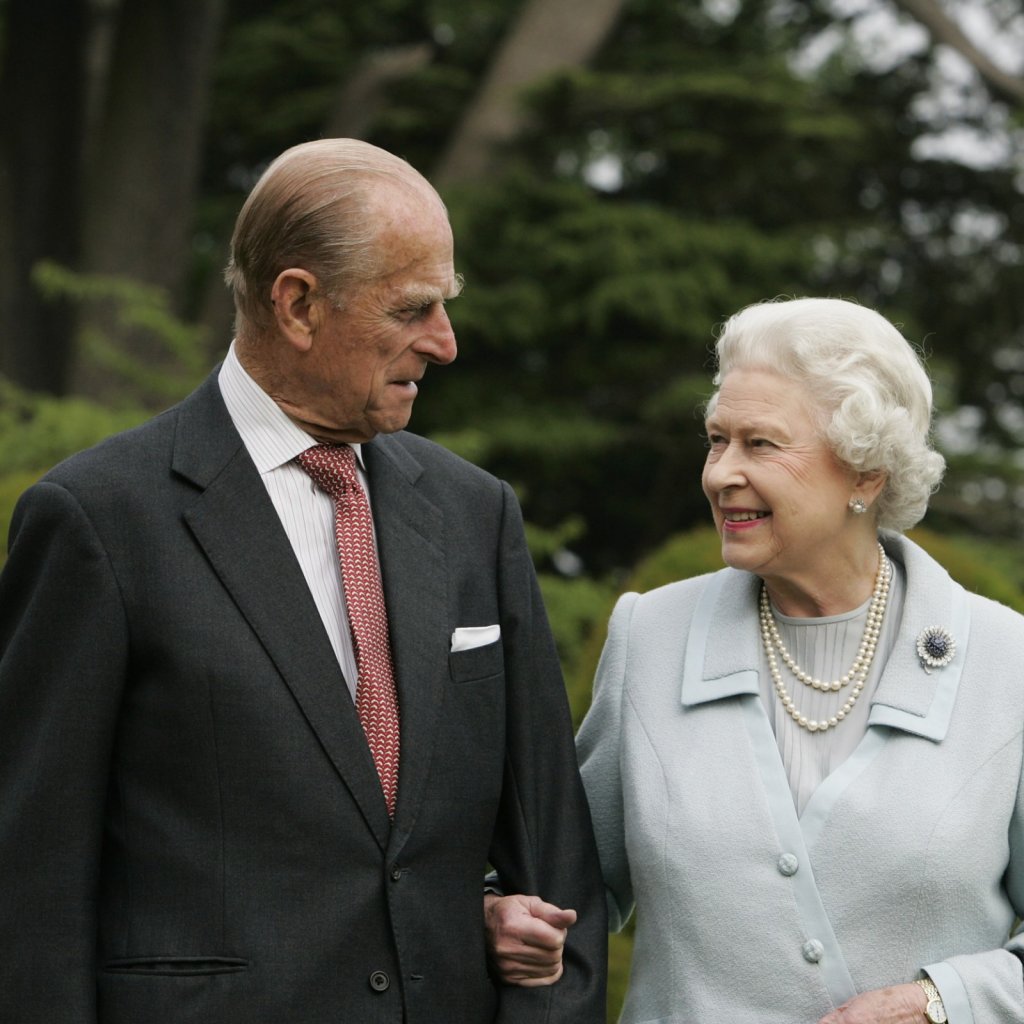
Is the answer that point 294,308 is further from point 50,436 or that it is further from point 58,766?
point 50,436

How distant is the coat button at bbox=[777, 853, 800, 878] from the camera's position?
2.99m

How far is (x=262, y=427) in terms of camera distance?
2.91 m

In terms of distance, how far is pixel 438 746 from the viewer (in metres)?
2.88

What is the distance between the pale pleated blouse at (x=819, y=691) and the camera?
3105 millimetres

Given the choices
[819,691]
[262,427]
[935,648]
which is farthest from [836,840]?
[262,427]

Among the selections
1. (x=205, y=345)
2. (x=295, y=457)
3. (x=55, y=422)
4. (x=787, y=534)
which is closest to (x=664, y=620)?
(x=787, y=534)

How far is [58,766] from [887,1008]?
1429 mm

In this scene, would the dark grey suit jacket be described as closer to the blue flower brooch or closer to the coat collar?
the coat collar

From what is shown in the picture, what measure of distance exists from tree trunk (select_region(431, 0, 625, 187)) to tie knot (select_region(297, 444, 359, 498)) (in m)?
7.79

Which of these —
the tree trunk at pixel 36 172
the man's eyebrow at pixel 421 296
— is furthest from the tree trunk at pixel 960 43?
the man's eyebrow at pixel 421 296

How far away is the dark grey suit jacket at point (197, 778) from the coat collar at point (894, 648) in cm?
57

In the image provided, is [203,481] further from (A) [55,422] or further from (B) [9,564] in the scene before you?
(A) [55,422]

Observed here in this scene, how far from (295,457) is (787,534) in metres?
0.89

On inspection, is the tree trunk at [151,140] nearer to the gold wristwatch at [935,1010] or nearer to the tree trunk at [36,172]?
the tree trunk at [36,172]
